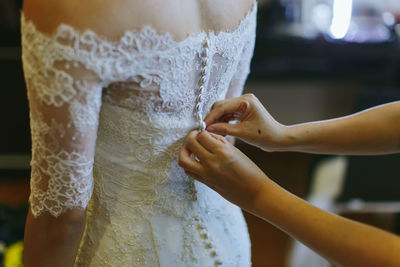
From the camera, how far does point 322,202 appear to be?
1943mm

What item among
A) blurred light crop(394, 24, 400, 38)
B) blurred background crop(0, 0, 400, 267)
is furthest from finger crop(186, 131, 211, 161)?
blurred light crop(394, 24, 400, 38)

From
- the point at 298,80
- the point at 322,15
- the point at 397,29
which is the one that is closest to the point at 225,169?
the point at 298,80

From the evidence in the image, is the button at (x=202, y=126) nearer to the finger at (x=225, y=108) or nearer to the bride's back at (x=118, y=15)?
the finger at (x=225, y=108)

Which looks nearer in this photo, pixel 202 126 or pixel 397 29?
pixel 202 126

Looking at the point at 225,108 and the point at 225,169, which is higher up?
the point at 225,108

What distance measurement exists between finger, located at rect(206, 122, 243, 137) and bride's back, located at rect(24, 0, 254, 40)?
19 centimetres

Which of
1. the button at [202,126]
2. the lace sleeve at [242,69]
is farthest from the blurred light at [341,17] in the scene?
the button at [202,126]

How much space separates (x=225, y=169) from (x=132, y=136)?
6.8 inches

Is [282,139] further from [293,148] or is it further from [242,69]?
[242,69]

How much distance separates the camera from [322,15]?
10.5ft

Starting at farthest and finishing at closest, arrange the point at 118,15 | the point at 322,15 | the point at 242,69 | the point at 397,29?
the point at 322,15 → the point at 397,29 → the point at 242,69 → the point at 118,15

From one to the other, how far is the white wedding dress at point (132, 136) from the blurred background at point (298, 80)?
1.20 meters

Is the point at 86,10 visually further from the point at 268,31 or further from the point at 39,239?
the point at 268,31

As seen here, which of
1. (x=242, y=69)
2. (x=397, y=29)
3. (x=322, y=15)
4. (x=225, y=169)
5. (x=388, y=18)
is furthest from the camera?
(x=322, y=15)
